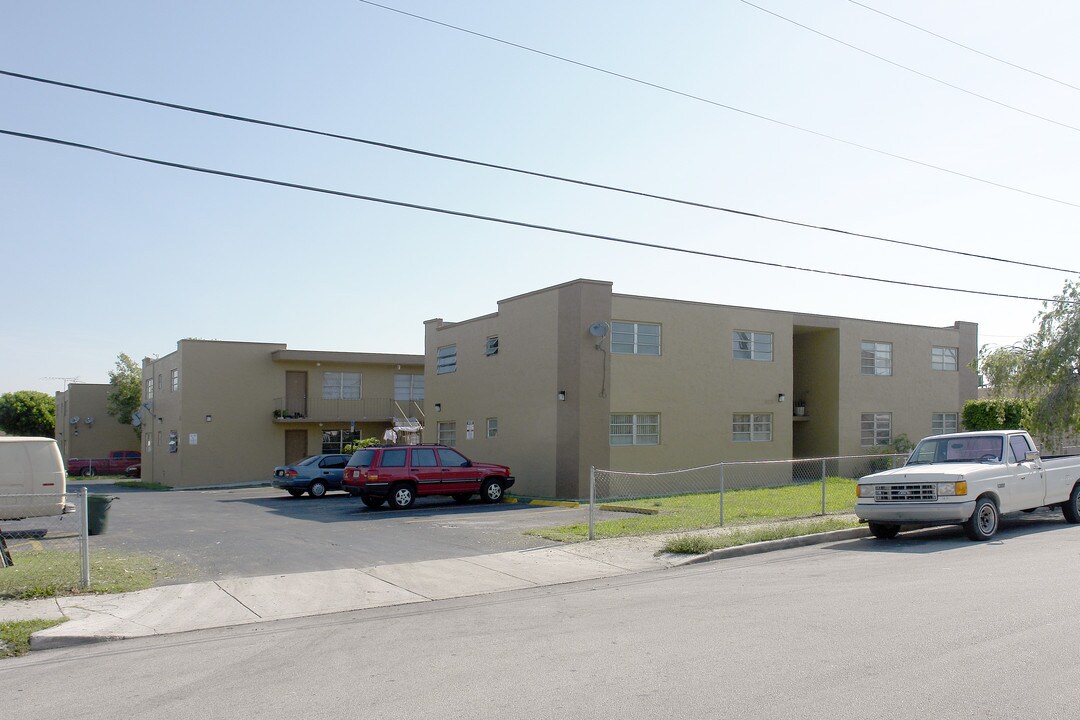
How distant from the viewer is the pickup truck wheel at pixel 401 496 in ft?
72.1

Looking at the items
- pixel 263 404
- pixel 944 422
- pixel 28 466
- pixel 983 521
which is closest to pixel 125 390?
pixel 263 404

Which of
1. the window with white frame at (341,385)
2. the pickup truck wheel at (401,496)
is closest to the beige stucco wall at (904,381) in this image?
the pickup truck wheel at (401,496)

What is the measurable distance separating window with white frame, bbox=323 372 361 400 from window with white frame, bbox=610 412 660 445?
64.4 ft

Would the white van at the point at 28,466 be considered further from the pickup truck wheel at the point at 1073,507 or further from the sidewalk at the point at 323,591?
the pickup truck wheel at the point at 1073,507

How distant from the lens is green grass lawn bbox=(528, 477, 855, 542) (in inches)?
622

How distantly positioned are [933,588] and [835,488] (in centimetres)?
1431

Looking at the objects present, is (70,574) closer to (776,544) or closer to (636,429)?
(776,544)

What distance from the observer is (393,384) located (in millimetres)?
42812

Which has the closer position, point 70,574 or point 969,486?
point 70,574

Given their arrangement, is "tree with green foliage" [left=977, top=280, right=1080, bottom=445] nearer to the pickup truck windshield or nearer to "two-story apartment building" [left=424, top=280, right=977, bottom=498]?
"two-story apartment building" [left=424, top=280, right=977, bottom=498]

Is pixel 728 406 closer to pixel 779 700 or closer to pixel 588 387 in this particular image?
pixel 588 387

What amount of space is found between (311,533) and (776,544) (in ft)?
28.3

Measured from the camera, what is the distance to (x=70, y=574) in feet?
36.9

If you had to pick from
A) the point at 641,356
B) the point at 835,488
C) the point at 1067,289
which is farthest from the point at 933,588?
the point at 1067,289
